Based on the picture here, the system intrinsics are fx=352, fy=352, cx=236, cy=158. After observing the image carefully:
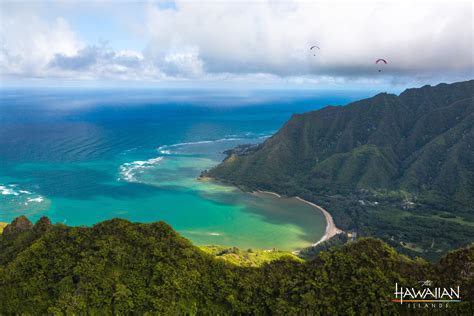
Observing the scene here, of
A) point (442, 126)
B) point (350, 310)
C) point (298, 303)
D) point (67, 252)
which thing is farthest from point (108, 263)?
point (442, 126)

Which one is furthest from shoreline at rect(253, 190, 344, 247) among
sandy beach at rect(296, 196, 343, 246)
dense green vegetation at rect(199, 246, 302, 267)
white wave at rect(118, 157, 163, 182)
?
white wave at rect(118, 157, 163, 182)

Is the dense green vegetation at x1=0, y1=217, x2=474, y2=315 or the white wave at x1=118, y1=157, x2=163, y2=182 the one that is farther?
the white wave at x1=118, y1=157, x2=163, y2=182

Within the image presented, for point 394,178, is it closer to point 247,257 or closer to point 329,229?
point 329,229

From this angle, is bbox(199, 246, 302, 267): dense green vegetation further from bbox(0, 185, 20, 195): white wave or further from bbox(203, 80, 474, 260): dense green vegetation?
bbox(0, 185, 20, 195): white wave

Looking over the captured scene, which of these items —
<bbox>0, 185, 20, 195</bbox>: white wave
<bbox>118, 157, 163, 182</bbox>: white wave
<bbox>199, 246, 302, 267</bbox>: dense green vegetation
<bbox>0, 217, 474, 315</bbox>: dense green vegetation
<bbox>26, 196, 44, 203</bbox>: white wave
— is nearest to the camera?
<bbox>0, 217, 474, 315</bbox>: dense green vegetation

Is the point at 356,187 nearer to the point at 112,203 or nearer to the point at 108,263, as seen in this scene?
the point at 112,203

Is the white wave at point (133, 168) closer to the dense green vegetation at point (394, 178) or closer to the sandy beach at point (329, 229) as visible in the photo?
the dense green vegetation at point (394, 178)

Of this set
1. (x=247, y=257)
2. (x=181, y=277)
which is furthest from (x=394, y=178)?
(x=181, y=277)
